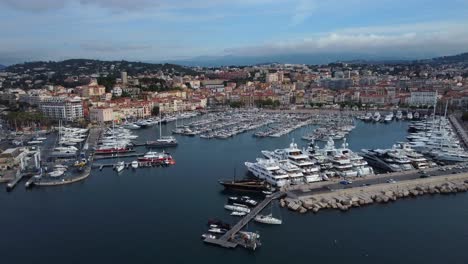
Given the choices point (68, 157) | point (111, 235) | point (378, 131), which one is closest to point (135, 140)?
point (68, 157)

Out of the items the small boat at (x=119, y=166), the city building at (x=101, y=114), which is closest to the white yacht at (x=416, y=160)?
the small boat at (x=119, y=166)

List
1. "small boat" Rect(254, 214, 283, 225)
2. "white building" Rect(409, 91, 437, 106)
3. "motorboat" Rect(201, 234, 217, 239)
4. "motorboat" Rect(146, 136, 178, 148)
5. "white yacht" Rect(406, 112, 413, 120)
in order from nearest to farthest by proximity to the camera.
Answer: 1. "motorboat" Rect(201, 234, 217, 239)
2. "small boat" Rect(254, 214, 283, 225)
3. "motorboat" Rect(146, 136, 178, 148)
4. "white yacht" Rect(406, 112, 413, 120)
5. "white building" Rect(409, 91, 437, 106)

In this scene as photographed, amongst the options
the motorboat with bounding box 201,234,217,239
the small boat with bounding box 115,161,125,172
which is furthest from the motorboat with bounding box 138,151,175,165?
the motorboat with bounding box 201,234,217,239

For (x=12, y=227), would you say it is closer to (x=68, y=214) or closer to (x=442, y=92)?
(x=68, y=214)

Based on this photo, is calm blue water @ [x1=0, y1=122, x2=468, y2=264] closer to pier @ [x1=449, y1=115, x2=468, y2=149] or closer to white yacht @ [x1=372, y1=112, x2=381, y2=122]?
pier @ [x1=449, y1=115, x2=468, y2=149]

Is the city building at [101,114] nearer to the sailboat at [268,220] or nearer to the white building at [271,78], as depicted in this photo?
the sailboat at [268,220]
